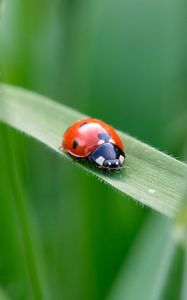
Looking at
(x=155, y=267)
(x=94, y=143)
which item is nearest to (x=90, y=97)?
(x=94, y=143)

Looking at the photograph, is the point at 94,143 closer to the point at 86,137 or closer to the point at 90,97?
the point at 86,137

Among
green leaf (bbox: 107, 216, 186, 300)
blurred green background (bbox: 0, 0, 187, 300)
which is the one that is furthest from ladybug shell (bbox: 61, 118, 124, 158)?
blurred green background (bbox: 0, 0, 187, 300)

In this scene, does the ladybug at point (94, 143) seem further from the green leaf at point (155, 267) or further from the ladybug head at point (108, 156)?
the green leaf at point (155, 267)

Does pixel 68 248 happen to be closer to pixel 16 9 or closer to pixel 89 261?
pixel 89 261

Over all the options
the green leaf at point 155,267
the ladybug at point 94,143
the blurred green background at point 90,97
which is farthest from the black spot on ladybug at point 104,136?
the blurred green background at point 90,97

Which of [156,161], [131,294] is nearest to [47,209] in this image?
[131,294]
